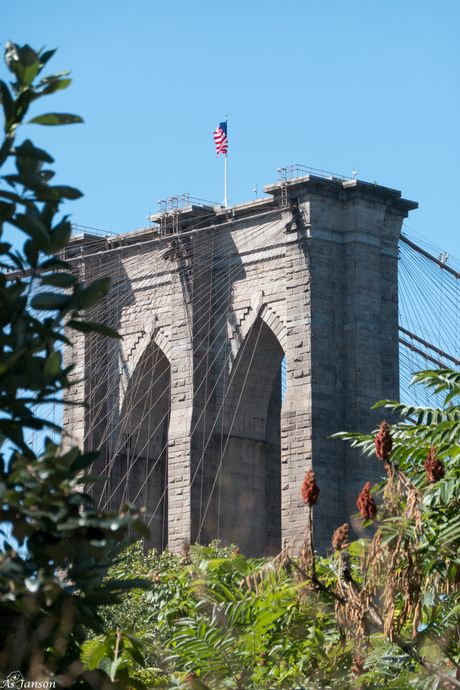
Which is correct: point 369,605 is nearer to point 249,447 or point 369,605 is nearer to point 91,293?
point 91,293

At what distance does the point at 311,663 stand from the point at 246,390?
24173 millimetres

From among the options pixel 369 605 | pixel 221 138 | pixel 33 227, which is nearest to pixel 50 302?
pixel 33 227

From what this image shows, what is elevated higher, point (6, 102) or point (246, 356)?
point (246, 356)

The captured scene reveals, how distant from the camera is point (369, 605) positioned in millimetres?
4504


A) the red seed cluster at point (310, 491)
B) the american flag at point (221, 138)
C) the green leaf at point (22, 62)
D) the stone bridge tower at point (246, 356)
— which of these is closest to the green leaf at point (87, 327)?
the green leaf at point (22, 62)

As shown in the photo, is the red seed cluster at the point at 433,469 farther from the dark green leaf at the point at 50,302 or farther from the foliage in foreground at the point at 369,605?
the dark green leaf at the point at 50,302

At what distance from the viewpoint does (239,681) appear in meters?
5.60

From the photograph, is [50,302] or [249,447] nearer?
[50,302]

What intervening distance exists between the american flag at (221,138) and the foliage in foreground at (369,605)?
28.8m

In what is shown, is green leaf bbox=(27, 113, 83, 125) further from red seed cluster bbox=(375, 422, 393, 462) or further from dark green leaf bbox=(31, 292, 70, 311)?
red seed cluster bbox=(375, 422, 393, 462)

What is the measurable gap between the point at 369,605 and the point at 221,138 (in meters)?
31.7

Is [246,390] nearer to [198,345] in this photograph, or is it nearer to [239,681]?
[198,345]

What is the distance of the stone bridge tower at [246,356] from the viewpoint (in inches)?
1050

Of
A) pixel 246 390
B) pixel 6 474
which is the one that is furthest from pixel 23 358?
pixel 246 390
